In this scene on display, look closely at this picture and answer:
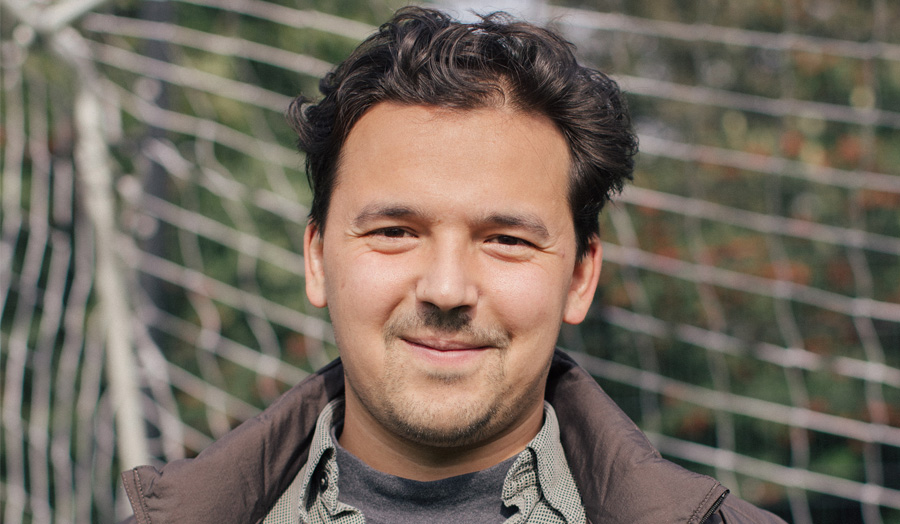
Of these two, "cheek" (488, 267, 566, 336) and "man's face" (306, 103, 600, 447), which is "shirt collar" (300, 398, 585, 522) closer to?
"man's face" (306, 103, 600, 447)

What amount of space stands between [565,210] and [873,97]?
Result: 8.29ft

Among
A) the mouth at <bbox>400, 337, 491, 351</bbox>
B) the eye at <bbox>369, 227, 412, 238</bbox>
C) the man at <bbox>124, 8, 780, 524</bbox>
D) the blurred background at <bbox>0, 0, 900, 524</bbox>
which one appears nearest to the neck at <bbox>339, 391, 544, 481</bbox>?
the man at <bbox>124, 8, 780, 524</bbox>

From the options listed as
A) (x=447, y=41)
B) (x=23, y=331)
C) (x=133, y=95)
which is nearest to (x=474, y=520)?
(x=447, y=41)

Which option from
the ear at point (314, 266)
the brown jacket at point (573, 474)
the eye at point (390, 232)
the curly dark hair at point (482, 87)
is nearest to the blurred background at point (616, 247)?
the curly dark hair at point (482, 87)

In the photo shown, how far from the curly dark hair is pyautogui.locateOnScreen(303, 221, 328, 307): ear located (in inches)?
1.0

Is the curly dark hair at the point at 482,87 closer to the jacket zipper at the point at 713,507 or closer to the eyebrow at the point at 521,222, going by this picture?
the eyebrow at the point at 521,222

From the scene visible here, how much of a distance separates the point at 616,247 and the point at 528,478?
1.90 m

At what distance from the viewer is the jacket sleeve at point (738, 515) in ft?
3.71

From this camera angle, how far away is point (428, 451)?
117cm

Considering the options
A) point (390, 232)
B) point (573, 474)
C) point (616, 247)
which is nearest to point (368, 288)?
point (390, 232)

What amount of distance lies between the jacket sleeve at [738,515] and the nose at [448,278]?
48 centimetres

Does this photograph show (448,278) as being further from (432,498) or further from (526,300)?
(432,498)

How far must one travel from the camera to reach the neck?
1.18m

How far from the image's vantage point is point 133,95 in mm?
2629
